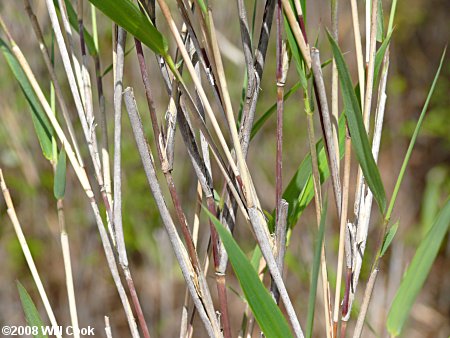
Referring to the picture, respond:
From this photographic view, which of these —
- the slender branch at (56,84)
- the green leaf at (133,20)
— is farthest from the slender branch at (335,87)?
the slender branch at (56,84)

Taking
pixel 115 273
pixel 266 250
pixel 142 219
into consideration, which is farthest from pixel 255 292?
pixel 142 219

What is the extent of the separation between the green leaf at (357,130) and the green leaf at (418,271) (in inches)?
2.3

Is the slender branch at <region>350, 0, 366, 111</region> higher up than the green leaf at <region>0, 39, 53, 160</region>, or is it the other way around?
→ the green leaf at <region>0, 39, 53, 160</region>

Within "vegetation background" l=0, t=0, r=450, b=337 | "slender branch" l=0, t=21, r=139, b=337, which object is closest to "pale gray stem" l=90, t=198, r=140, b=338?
"slender branch" l=0, t=21, r=139, b=337

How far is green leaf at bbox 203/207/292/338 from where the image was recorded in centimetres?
41

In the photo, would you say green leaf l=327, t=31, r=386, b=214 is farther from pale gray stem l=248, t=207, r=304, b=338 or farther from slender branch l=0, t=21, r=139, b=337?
slender branch l=0, t=21, r=139, b=337

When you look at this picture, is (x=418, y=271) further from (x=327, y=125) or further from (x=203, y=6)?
(x=203, y=6)

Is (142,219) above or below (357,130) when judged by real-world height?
above

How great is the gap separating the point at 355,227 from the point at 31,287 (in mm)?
1642

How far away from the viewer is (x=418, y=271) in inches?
15.7

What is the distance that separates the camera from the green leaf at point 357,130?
414 mm

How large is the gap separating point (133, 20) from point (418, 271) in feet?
0.82

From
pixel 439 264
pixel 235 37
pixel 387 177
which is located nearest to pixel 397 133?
pixel 387 177

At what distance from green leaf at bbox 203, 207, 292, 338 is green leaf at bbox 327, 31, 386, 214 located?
11 centimetres
